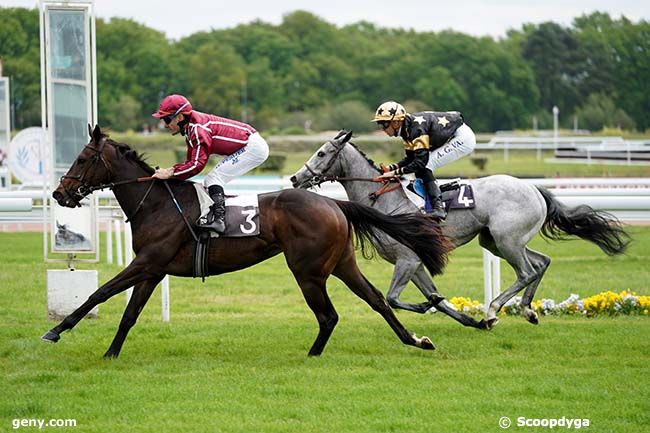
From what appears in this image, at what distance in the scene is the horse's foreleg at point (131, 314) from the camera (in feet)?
25.2

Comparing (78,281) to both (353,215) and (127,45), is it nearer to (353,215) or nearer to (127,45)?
(353,215)

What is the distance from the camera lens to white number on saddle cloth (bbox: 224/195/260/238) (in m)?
7.78

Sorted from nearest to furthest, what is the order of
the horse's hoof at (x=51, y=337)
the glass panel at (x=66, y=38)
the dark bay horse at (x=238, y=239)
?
the horse's hoof at (x=51, y=337)
the dark bay horse at (x=238, y=239)
the glass panel at (x=66, y=38)

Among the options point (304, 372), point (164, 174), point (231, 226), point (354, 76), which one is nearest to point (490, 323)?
point (304, 372)

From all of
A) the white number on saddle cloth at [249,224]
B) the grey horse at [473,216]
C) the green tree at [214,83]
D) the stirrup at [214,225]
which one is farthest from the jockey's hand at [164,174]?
the green tree at [214,83]

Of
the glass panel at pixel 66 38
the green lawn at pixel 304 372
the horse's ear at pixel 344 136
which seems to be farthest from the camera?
the glass panel at pixel 66 38

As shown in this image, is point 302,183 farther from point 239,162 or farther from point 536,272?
point 536,272

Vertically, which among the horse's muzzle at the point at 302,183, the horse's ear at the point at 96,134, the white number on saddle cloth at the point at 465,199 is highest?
the horse's ear at the point at 96,134

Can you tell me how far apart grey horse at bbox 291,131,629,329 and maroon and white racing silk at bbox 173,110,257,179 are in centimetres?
102

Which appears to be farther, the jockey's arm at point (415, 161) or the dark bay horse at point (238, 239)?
the jockey's arm at point (415, 161)

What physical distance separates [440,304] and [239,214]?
1.89m

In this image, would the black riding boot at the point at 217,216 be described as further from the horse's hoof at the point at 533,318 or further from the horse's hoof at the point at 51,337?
the horse's hoof at the point at 533,318

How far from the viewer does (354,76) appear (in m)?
67.2

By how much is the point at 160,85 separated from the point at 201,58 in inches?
143
